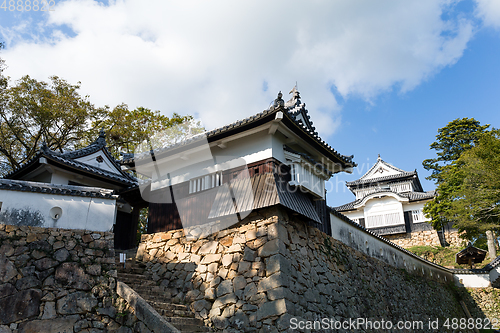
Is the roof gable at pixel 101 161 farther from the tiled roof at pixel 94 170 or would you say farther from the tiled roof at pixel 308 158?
the tiled roof at pixel 308 158

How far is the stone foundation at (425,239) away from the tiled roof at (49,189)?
26139 millimetres

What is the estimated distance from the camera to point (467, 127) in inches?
1232

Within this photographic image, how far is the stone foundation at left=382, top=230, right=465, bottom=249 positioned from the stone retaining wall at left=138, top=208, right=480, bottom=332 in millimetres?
17616

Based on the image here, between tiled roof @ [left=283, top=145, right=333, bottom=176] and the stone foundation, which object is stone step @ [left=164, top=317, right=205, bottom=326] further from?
the stone foundation

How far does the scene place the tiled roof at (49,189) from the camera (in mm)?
8598

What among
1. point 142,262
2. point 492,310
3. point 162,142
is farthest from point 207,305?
point 492,310

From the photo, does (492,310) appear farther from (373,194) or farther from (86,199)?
(86,199)

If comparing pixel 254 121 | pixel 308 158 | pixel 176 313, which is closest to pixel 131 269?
pixel 176 313

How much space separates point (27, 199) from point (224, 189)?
5.21m

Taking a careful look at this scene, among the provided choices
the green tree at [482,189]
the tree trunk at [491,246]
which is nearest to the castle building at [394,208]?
the tree trunk at [491,246]

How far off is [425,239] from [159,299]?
25045 mm

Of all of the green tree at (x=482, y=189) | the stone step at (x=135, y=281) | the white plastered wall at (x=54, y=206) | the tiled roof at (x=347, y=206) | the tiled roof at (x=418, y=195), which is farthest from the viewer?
the tiled roof at (x=347, y=206)

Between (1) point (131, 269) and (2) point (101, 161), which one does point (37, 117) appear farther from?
(1) point (131, 269)

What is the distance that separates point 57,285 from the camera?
27.3 feet
